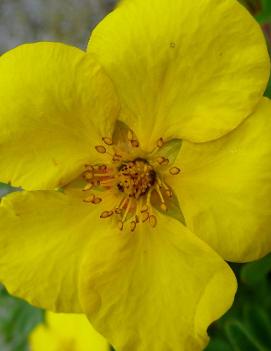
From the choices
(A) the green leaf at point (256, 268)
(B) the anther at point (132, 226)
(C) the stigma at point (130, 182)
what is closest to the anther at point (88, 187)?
(C) the stigma at point (130, 182)

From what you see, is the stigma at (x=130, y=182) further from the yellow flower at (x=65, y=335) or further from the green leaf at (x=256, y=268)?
the yellow flower at (x=65, y=335)

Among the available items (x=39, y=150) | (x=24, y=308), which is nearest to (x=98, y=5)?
(x=24, y=308)

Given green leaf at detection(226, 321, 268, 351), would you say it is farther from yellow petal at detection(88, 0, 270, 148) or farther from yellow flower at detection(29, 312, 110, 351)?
yellow petal at detection(88, 0, 270, 148)

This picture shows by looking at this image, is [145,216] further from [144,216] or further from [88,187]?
[88,187]

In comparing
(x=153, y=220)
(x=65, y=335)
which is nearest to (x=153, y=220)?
(x=153, y=220)

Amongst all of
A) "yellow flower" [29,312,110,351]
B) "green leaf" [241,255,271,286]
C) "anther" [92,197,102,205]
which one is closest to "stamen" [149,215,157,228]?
"anther" [92,197,102,205]

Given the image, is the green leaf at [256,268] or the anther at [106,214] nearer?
the anther at [106,214]

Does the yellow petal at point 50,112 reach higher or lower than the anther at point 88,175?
higher

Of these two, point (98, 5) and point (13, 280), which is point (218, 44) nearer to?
point (13, 280)
